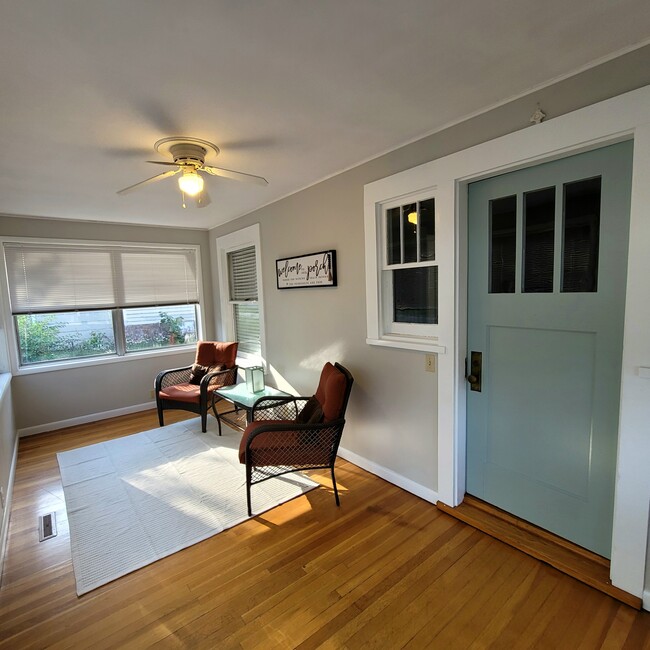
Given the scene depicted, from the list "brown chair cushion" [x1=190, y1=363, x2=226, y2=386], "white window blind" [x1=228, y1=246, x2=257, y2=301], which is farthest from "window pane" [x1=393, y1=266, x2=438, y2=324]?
"brown chair cushion" [x1=190, y1=363, x2=226, y2=386]

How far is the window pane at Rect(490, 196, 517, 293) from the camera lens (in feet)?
6.53

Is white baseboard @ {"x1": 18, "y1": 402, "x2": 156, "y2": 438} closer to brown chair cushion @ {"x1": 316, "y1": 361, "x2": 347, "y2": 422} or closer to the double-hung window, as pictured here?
brown chair cushion @ {"x1": 316, "y1": 361, "x2": 347, "y2": 422}

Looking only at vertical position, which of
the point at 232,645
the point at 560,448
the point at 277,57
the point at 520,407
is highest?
the point at 277,57

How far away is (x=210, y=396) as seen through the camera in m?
3.88

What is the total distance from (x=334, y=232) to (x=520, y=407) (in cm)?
185

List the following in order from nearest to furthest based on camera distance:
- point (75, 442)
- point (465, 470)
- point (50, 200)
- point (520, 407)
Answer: point (520, 407) < point (465, 470) < point (50, 200) < point (75, 442)

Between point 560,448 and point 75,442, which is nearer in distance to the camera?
point 560,448

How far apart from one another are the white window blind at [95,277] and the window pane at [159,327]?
119 mm

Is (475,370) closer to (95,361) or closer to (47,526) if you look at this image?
(47,526)

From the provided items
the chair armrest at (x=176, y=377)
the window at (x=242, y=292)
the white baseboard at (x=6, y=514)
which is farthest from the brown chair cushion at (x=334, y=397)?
the chair armrest at (x=176, y=377)

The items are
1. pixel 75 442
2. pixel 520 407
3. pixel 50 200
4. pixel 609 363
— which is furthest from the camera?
pixel 75 442

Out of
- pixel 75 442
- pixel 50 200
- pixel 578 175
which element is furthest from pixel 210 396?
pixel 578 175

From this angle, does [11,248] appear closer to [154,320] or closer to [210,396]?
[154,320]

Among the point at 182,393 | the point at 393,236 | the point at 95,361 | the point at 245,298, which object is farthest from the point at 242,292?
the point at 393,236
